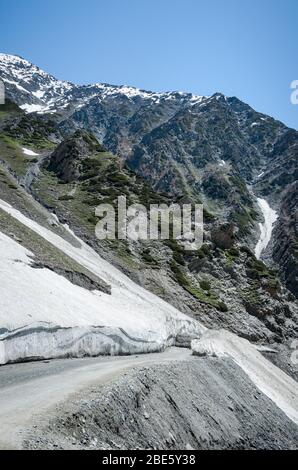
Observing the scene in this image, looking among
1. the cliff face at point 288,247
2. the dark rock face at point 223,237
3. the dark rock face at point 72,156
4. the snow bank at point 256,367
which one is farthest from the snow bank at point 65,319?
the cliff face at point 288,247

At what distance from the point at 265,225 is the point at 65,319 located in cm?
13639

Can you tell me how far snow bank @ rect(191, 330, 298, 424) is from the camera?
102 feet

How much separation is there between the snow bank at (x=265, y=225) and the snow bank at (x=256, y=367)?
268 ft

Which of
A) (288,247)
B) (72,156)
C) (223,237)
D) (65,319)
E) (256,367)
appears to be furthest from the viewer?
(288,247)

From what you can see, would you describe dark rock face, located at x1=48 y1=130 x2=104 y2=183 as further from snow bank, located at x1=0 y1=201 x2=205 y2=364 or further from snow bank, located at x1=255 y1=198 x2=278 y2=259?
snow bank, located at x1=255 y1=198 x2=278 y2=259

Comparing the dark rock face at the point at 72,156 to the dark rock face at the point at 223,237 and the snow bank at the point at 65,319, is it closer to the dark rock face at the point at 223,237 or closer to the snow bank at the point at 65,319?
the dark rock face at the point at 223,237

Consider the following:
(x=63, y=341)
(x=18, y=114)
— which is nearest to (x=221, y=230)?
(x=63, y=341)

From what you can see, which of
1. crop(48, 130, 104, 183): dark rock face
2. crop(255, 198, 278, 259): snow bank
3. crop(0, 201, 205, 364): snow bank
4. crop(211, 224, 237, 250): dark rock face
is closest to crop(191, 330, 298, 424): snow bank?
crop(0, 201, 205, 364): snow bank

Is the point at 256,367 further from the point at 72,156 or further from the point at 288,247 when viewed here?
the point at 288,247

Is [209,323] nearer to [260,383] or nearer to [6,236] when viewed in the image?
[260,383]

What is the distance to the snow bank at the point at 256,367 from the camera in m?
31.0

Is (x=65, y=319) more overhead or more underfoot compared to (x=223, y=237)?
more underfoot

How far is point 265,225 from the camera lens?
153 metres

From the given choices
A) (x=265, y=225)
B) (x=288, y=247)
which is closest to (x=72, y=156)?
(x=288, y=247)
